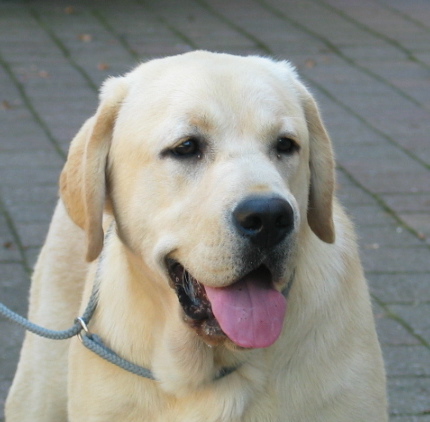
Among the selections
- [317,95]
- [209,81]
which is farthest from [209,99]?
[317,95]

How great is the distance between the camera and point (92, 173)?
3432mm

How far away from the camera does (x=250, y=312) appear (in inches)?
124

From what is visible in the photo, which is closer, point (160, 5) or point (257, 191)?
point (257, 191)

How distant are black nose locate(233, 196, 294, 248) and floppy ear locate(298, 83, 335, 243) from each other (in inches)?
21.1

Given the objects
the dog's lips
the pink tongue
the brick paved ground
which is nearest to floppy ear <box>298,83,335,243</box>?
the pink tongue

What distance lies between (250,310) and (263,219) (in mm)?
353

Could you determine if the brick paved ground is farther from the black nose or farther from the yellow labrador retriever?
the black nose

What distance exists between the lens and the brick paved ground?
5.45 metres

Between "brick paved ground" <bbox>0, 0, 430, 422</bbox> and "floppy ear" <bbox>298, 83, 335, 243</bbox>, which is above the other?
"floppy ear" <bbox>298, 83, 335, 243</bbox>

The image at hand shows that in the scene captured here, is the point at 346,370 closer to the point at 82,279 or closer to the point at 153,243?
the point at 153,243

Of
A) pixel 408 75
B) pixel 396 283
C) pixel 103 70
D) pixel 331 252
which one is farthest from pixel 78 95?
pixel 331 252

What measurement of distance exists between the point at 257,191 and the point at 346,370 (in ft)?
2.64

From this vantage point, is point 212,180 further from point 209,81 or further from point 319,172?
point 319,172

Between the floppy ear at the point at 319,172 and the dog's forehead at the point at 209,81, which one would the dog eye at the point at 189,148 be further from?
the floppy ear at the point at 319,172
